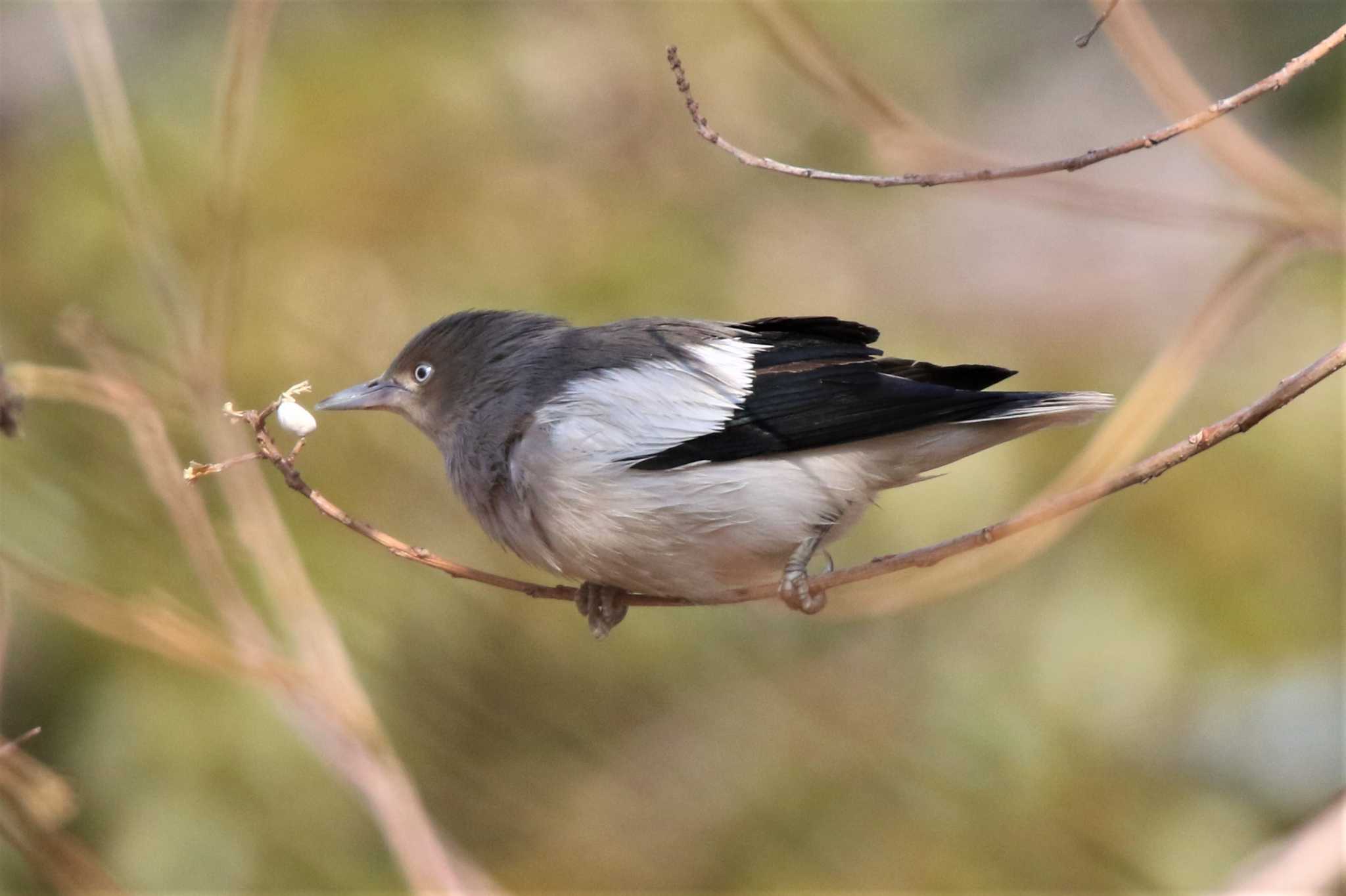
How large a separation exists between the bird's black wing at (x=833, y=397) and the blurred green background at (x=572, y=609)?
86cm

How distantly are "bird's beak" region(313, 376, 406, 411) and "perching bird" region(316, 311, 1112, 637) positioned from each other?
0.39 meters

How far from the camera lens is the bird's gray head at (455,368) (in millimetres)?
4078

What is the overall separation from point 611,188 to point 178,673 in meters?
3.38

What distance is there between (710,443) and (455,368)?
3.17ft

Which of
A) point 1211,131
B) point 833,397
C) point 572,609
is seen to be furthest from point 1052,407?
point 572,609

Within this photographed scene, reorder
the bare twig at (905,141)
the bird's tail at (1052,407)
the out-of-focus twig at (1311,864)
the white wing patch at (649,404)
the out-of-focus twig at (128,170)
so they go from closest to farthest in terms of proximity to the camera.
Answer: the out-of-focus twig at (1311,864)
the bird's tail at (1052,407)
the white wing patch at (649,404)
the bare twig at (905,141)
the out-of-focus twig at (128,170)

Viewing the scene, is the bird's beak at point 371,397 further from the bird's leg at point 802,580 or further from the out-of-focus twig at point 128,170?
the bird's leg at point 802,580

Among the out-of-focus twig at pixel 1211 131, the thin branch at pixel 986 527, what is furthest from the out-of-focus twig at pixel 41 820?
the out-of-focus twig at pixel 1211 131

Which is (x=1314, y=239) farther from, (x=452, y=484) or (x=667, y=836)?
(x=667, y=836)

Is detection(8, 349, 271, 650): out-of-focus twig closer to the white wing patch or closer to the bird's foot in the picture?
the white wing patch

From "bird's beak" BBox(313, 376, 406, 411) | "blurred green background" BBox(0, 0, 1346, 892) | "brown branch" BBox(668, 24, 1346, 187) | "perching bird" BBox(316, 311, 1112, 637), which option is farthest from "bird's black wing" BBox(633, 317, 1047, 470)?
"bird's beak" BBox(313, 376, 406, 411)

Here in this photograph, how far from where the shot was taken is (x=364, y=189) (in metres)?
6.40

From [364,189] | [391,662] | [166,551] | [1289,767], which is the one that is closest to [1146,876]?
[1289,767]

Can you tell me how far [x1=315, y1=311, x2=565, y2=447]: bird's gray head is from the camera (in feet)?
13.4
